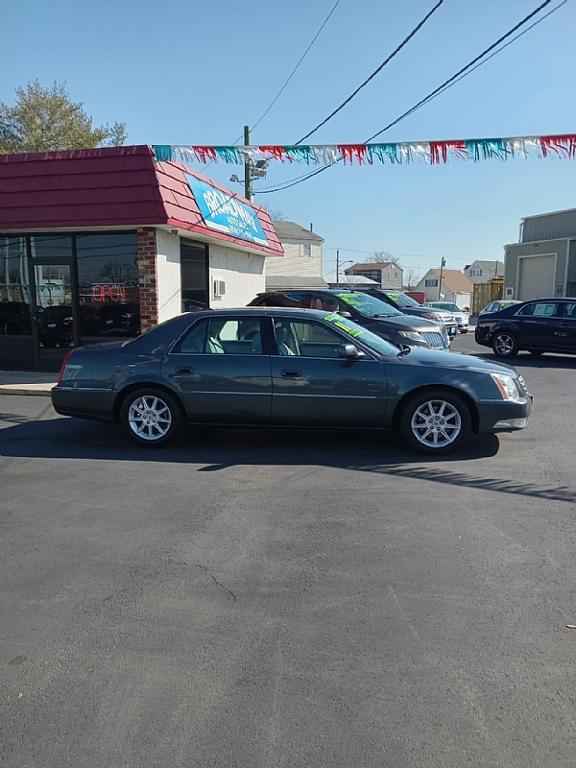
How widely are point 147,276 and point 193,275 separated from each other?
2106 mm

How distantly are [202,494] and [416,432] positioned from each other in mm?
2370

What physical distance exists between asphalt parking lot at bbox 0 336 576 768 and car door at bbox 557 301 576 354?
369 inches

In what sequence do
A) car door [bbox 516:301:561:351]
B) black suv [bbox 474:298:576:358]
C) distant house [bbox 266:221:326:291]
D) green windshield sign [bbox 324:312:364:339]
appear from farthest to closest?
distant house [bbox 266:221:326:291] < car door [bbox 516:301:561:351] < black suv [bbox 474:298:576:358] < green windshield sign [bbox 324:312:364:339]

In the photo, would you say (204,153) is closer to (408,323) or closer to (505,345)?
(408,323)

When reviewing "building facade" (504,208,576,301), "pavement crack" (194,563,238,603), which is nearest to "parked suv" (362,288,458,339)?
"pavement crack" (194,563,238,603)

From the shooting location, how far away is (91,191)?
33.0 ft

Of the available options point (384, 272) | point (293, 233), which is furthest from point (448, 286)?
point (293, 233)

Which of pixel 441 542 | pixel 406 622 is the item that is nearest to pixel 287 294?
pixel 441 542

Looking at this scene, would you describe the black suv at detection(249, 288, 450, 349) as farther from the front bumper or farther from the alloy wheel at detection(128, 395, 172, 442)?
the alloy wheel at detection(128, 395, 172, 442)

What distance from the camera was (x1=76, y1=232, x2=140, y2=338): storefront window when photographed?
10.8 meters

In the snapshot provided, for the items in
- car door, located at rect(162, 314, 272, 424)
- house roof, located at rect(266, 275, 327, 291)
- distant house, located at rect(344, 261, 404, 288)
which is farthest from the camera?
distant house, located at rect(344, 261, 404, 288)

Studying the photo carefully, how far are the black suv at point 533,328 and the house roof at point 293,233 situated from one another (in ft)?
123

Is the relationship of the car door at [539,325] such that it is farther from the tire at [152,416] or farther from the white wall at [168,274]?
the tire at [152,416]

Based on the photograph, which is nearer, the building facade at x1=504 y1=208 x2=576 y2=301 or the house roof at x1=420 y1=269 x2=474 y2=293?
the building facade at x1=504 y1=208 x2=576 y2=301
